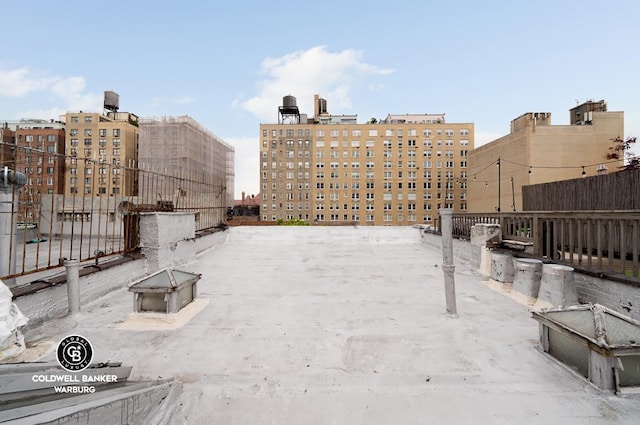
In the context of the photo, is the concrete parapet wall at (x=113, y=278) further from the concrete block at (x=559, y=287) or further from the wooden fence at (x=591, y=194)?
the wooden fence at (x=591, y=194)

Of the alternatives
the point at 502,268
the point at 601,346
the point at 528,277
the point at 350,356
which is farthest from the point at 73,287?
the point at 502,268

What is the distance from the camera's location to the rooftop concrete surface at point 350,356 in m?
2.89

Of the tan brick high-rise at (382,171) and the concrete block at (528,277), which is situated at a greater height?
the tan brick high-rise at (382,171)

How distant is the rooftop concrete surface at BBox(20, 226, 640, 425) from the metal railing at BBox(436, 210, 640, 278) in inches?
64.1

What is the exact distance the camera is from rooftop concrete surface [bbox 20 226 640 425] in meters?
2.89

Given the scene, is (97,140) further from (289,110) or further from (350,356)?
(350,356)

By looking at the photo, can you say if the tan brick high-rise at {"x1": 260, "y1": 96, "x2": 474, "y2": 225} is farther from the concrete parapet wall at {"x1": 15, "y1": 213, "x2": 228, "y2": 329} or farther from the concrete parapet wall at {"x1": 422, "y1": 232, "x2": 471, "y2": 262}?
the concrete parapet wall at {"x1": 15, "y1": 213, "x2": 228, "y2": 329}

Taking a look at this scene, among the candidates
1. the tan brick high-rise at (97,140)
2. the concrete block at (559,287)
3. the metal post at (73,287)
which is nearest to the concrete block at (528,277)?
the concrete block at (559,287)

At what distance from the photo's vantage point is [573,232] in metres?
6.50

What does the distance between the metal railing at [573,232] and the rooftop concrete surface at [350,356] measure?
5.34 feet

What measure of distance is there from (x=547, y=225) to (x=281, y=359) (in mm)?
6694

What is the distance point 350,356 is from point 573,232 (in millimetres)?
5809

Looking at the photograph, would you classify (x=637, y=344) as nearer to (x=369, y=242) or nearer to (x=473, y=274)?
(x=473, y=274)

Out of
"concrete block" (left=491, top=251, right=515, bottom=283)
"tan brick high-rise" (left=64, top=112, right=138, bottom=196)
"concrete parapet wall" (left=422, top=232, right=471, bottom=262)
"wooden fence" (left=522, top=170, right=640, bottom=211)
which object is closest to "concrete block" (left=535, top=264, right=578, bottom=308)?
"concrete block" (left=491, top=251, right=515, bottom=283)
